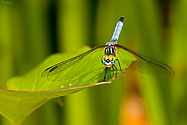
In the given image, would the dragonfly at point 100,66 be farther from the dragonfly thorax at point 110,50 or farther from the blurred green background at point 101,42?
the blurred green background at point 101,42

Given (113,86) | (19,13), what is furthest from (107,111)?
(19,13)

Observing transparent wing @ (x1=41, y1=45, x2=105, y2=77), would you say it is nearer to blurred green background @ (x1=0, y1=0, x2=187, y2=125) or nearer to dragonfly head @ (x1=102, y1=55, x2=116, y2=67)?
dragonfly head @ (x1=102, y1=55, x2=116, y2=67)

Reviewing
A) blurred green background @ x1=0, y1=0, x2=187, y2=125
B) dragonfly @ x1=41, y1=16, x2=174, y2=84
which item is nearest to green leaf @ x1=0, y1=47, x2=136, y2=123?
dragonfly @ x1=41, y1=16, x2=174, y2=84

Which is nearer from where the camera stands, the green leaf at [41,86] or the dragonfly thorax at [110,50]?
the green leaf at [41,86]

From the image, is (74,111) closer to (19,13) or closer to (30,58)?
(30,58)

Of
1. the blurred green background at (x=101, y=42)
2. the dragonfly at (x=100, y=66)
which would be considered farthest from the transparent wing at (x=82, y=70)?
the blurred green background at (x=101, y=42)

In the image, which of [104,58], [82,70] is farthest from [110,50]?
[82,70]

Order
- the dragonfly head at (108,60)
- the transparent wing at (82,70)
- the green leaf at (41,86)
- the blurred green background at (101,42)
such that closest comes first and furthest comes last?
the green leaf at (41,86)
the transparent wing at (82,70)
the dragonfly head at (108,60)
the blurred green background at (101,42)
